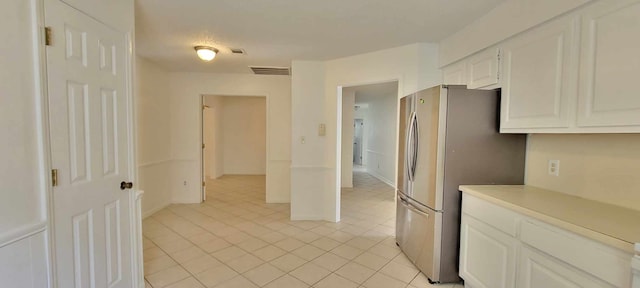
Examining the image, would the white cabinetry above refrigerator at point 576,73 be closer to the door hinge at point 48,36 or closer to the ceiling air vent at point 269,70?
the door hinge at point 48,36

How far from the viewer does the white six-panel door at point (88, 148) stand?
55.8 inches

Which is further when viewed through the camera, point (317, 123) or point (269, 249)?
point (317, 123)

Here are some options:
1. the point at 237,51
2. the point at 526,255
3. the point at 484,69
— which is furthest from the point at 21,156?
the point at 484,69

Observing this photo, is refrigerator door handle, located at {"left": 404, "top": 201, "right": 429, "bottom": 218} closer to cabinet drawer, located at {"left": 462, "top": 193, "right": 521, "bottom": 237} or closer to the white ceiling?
cabinet drawer, located at {"left": 462, "top": 193, "right": 521, "bottom": 237}

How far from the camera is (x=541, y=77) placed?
1.76 metres

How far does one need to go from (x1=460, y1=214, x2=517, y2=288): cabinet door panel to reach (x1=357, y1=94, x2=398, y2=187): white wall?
4089 mm

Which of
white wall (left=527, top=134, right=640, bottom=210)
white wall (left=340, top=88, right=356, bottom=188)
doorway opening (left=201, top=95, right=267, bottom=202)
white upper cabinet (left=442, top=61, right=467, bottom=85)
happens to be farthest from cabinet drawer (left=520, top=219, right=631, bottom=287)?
doorway opening (left=201, top=95, right=267, bottom=202)

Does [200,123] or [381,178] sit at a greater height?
[200,123]

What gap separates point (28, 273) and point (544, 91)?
3.09 metres

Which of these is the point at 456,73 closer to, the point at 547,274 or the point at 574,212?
the point at 574,212

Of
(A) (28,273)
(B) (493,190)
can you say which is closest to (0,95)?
(A) (28,273)

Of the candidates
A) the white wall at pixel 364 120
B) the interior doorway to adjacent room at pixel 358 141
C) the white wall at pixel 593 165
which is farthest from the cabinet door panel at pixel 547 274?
the interior doorway to adjacent room at pixel 358 141

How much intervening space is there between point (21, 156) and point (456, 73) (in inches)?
130

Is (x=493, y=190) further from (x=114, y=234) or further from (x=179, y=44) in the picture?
(x=179, y=44)
